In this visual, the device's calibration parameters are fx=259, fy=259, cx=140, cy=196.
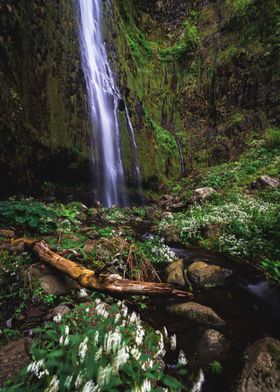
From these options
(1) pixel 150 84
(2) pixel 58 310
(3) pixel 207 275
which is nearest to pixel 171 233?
(3) pixel 207 275

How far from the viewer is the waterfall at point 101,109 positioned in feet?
36.8

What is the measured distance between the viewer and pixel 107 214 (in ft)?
29.8

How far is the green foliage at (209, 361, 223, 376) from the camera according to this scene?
2.26 m

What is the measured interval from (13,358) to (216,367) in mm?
1688

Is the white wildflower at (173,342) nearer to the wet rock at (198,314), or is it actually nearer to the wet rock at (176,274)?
the wet rock at (198,314)

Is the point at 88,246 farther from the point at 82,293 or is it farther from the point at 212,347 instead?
the point at 212,347

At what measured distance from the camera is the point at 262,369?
210 centimetres

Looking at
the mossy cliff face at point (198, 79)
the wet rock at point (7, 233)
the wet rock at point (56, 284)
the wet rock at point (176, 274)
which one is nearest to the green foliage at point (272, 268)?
the wet rock at point (176, 274)

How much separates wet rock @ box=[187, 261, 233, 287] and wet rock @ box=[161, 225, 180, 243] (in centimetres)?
213

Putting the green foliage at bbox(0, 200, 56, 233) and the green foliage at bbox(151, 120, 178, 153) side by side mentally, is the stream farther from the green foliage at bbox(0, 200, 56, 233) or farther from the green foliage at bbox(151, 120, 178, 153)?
the green foliage at bbox(151, 120, 178, 153)

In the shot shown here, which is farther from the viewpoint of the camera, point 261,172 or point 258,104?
point 258,104

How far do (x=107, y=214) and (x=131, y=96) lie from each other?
8073 millimetres

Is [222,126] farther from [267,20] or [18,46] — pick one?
[18,46]

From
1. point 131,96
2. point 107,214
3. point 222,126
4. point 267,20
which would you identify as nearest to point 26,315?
point 107,214
